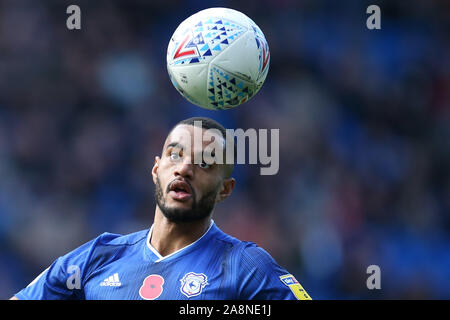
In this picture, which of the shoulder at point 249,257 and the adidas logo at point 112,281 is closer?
the shoulder at point 249,257

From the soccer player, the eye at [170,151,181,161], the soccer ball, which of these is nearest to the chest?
the soccer player

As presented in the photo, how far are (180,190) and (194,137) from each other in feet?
1.39

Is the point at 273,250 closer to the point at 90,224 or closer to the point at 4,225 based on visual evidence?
the point at 90,224

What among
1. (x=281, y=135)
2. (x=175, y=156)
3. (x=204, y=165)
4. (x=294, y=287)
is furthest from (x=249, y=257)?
(x=281, y=135)

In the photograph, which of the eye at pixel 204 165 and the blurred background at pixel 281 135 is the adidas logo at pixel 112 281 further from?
the blurred background at pixel 281 135

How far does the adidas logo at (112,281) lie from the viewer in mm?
5015

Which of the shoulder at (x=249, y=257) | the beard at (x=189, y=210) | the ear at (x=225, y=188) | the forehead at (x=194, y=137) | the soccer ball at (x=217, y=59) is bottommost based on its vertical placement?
the shoulder at (x=249, y=257)

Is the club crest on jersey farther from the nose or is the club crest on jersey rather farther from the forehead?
the forehead

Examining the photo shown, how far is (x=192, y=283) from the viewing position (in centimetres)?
489

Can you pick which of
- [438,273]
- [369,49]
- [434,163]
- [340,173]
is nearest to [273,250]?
[340,173]

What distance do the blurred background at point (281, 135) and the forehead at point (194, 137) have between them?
452 centimetres

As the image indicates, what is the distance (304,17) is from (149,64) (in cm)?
278

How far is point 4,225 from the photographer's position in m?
9.66

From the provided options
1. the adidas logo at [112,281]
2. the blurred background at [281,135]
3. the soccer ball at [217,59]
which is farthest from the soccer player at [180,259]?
the blurred background at [281,135]
